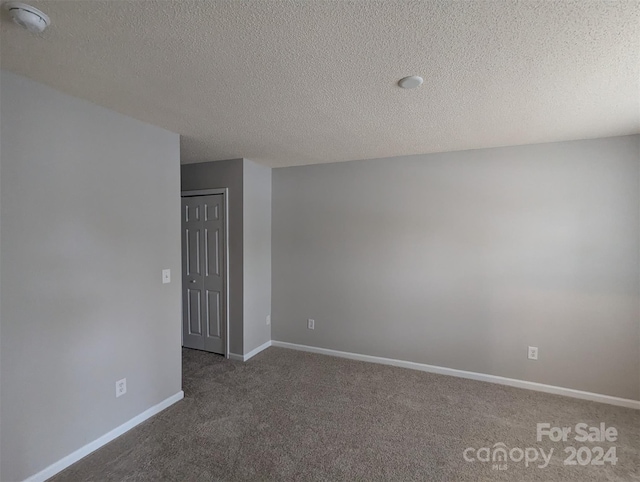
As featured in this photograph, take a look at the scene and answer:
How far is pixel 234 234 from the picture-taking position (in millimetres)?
3596

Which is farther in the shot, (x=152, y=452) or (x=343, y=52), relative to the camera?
(x=152, y=452)

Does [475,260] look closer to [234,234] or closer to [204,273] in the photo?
[234,234]

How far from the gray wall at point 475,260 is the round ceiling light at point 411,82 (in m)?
1.67

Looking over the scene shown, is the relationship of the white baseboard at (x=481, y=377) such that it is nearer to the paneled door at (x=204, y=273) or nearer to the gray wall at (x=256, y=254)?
the gray wall at (x=256, y=254)

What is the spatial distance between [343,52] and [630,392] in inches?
142

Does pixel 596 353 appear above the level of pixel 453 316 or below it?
below

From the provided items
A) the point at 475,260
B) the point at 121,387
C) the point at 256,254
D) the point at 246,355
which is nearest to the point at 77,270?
the point at 121,387

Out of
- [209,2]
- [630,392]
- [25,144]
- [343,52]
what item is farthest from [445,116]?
[630,392]

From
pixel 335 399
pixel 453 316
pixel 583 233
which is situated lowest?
pixel 335 399

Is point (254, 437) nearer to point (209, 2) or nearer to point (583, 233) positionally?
point (209, 2)

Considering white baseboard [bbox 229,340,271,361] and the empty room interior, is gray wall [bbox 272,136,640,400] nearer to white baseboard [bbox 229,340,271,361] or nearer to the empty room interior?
the empty room interior

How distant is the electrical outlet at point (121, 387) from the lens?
2.20m

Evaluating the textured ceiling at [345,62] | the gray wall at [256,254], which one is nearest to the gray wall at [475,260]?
the gray wall at [256,254]

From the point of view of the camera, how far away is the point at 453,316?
3225 millimetres
